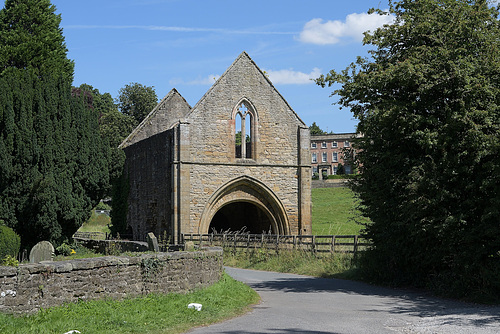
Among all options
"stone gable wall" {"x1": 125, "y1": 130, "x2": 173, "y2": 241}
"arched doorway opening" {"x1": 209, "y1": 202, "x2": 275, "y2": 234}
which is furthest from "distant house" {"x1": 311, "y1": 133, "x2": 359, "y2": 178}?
"stone gable wall" {"x1": 125, "y1": 130, "x2": 173, "y2": 241}

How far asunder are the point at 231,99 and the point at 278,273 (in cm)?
1238

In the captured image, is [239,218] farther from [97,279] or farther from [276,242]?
[97,279]

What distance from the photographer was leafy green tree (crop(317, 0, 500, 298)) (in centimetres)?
1450

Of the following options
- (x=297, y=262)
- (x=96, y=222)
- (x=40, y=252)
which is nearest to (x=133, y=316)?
(x=40, y=252)

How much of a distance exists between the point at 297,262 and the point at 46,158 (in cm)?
1018

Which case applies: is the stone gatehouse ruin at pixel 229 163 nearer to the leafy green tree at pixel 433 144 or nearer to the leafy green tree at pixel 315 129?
the leafy green tree at pixel 433 144

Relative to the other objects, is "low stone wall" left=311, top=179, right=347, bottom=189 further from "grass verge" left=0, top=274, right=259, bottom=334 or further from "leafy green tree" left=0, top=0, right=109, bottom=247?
"grass verge" left=0, top=274, right=259, bottom=334

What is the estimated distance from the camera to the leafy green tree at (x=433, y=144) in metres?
14.5

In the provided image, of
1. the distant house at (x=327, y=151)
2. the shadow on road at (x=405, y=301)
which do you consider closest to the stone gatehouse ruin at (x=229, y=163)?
the shadow on road at (x=405, y=301)

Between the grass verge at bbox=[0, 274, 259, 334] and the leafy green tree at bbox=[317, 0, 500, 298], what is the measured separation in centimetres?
547

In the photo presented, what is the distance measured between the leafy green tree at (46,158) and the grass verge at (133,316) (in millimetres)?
10979

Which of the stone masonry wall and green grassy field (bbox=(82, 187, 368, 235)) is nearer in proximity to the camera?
the stone masonry wall

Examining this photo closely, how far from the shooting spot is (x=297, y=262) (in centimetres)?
2366

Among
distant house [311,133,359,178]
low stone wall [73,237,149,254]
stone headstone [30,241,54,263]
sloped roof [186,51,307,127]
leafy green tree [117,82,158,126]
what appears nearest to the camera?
stone headstone [30,241,54,263]
